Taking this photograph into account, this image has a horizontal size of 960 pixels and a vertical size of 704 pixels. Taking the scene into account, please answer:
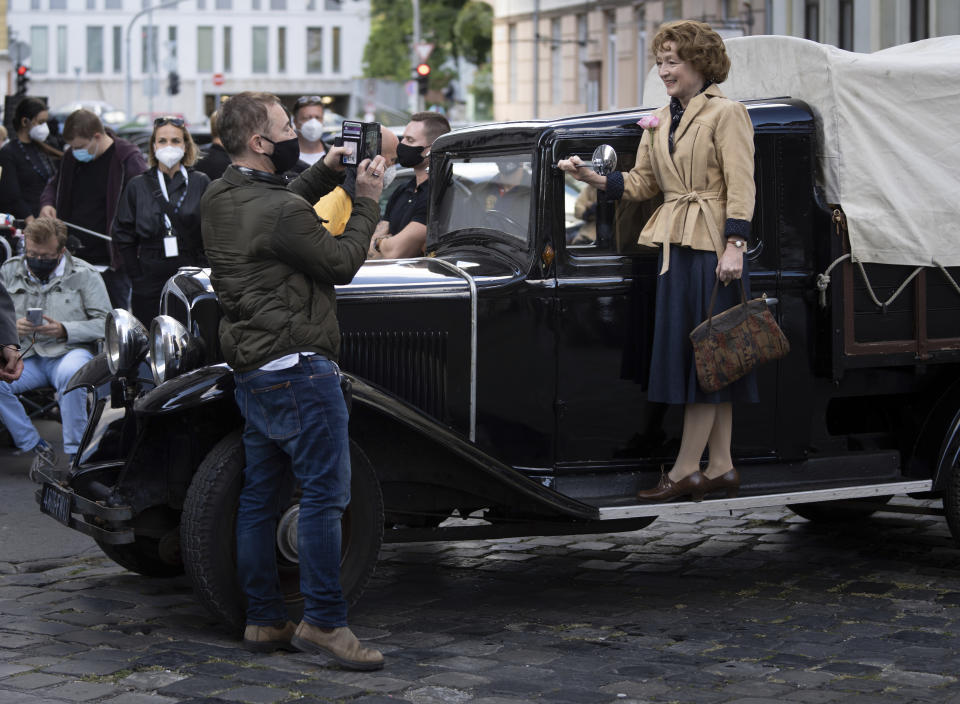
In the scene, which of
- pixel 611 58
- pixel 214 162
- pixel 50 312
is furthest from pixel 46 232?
pixel 611 58

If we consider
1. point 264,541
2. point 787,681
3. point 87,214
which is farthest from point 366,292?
point 87,214

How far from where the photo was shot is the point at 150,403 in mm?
5609

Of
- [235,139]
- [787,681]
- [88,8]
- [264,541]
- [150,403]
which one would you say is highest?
[88,8]

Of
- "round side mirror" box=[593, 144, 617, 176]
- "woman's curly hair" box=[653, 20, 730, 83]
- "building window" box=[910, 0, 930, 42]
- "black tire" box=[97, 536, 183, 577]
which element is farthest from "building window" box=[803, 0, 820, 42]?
"black tire" box=[97, 536, 183, 577]

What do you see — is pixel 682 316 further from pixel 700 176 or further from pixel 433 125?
pixel 433 125

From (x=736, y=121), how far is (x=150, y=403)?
262 cm

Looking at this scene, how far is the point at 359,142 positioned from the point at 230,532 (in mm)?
1515

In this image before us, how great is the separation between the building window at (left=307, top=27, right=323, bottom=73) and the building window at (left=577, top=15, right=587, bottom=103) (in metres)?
46.4

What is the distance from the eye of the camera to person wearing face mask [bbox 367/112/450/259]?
7.45 meters

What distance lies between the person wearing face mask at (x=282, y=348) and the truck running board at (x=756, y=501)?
4.22 ft

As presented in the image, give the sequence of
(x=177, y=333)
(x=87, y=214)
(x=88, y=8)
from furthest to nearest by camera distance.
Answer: (x=88, y=8)
(x=87, y=214)
(x=177, y=333)

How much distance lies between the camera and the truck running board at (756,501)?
6152 millimetres

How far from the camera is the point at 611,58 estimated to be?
4209 cm

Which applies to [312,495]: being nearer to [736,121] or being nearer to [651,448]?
[651,448]
